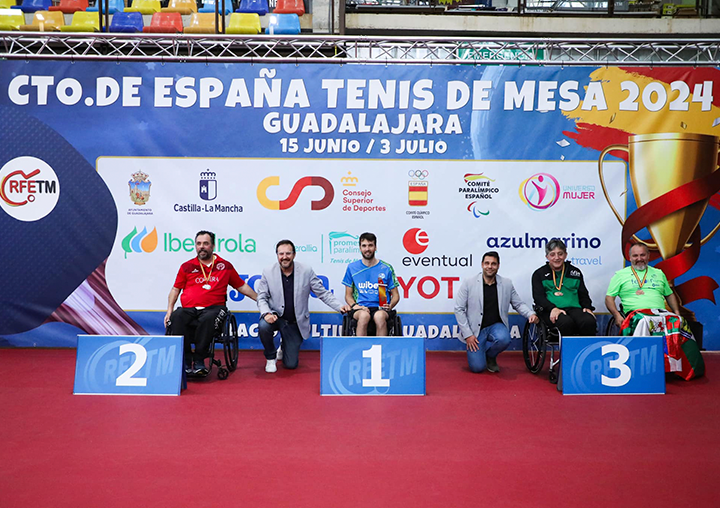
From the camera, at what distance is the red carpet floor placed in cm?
273

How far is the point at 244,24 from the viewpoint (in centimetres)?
830

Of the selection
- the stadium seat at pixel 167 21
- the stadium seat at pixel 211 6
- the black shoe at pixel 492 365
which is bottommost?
the black shoe at pixel 492 365

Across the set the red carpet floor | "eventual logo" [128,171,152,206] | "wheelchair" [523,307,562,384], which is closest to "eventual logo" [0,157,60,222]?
"eventual logo" [128,171,152,206]

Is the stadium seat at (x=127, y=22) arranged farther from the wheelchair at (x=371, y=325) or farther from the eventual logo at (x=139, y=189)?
the wheelchair at (x=371, y=325)

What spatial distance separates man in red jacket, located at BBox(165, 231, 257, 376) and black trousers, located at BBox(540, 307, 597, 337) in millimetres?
2365

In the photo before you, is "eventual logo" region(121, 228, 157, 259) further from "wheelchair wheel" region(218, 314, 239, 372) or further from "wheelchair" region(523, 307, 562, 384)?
"wheelchair" region(523, 307, 562, 384)

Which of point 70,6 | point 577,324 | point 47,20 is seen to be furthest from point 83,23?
point 577,324

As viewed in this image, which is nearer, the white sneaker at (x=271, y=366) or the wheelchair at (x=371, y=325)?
the wheelchair at (x=371, y=325)

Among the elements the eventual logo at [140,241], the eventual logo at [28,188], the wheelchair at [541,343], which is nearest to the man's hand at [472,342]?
the wheelchair at [541,343]

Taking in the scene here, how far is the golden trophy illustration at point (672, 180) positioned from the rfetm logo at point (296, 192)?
8.11 ft

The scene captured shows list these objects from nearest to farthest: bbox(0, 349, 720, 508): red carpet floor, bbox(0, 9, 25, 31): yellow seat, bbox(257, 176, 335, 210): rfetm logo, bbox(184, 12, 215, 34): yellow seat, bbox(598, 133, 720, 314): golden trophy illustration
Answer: bbox(0, 349, 720, 508): red carpet floor → bbox(598, 133, 720, 314): golden trophy illustration → bbox(257, 176, 335, 210): rfetm logo → bbox(0, 9, 25, 31): yellow seat → bbox(184, 12, 215, 34): yellow seat

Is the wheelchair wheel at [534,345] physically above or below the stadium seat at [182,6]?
below

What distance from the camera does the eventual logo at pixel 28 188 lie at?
5.73 meters

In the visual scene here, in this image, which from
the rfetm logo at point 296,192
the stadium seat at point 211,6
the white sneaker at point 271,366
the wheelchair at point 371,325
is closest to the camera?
the wheelchair at point 371,325
